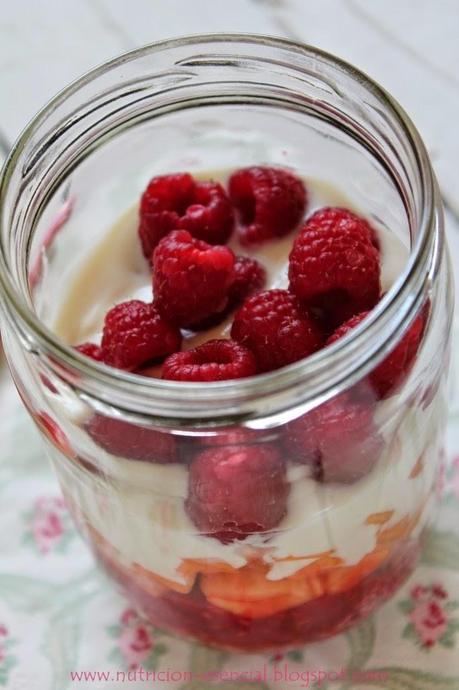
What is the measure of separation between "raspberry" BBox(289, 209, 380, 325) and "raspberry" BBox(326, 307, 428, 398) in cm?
4

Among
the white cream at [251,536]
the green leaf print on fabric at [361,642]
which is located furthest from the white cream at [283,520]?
the green leaf print on fabric at [361,642]

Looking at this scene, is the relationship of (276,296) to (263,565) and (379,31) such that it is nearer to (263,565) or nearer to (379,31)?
(263,565)

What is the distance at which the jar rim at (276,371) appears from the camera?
53cm

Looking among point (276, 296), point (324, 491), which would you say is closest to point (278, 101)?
point (276, 296)

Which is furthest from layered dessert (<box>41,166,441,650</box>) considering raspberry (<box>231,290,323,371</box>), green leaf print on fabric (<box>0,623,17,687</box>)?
green leaf print on fabric (<box>0,623,17,687</box>)

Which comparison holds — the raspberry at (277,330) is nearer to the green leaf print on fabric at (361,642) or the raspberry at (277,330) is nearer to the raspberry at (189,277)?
the raspberry at (189,277)

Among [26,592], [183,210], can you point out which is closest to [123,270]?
[183,210]

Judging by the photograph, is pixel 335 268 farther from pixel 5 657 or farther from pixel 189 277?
pixel 5 657

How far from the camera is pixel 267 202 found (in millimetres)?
753

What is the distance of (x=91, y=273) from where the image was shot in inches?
31.0

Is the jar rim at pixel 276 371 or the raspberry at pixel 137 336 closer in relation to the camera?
the jar rim at pixel 276 371

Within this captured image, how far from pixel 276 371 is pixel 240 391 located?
0.11 ft

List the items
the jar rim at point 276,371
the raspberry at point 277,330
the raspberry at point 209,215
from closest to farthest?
the jar rim at point 276,371 < the raspberry at point 277,330 < the raspberry at point 209,215

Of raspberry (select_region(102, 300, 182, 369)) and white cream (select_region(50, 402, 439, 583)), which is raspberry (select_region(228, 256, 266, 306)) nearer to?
raspberry (select_region(102, 300, 182, 369))
